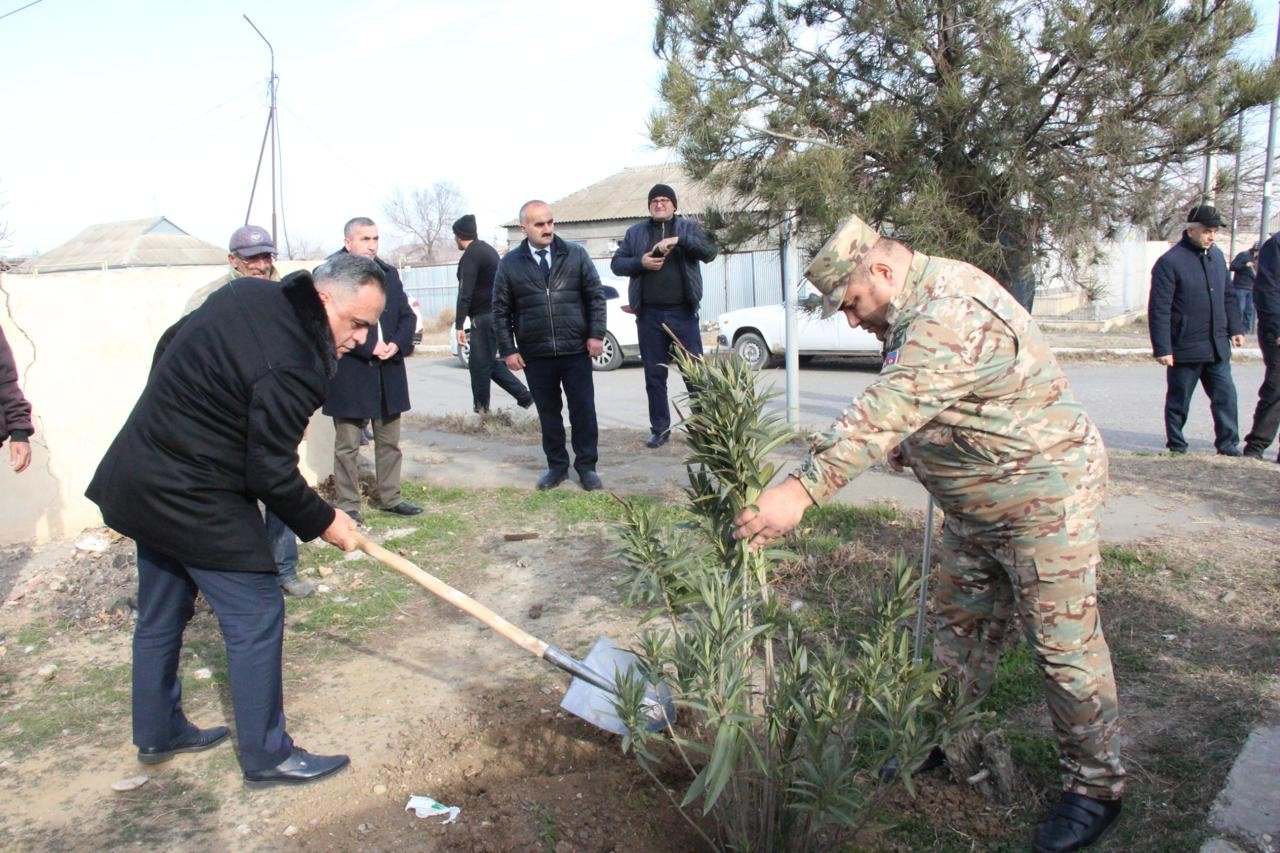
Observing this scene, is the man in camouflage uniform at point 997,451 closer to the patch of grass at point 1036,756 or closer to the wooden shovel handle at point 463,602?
the patch of grass at point 1036,756

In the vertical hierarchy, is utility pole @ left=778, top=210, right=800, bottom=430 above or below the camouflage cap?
below

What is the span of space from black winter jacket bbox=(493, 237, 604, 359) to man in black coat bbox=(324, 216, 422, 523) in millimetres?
780

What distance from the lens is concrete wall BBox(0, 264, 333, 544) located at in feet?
19.5

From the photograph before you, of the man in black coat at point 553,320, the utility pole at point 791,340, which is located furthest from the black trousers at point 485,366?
the utility pole at point 791,340

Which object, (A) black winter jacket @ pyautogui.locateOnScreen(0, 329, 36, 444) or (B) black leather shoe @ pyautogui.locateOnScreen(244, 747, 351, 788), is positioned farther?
(A) black winter jacket @ pyautogui.locateOnScreen(0, 329, 36, 444)

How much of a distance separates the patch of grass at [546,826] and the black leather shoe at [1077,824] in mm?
1453

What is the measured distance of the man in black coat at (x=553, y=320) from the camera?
6.63 meters

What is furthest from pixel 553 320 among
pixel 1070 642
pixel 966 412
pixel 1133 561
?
pixel 1070 642

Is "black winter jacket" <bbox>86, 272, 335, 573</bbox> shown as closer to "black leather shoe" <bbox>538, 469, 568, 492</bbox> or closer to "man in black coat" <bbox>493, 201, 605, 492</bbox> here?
"man in black coat" <bbox>493, 201, 605, 492</bbox>

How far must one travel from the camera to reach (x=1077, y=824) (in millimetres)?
2760

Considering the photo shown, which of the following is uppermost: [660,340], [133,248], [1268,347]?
[133,248]

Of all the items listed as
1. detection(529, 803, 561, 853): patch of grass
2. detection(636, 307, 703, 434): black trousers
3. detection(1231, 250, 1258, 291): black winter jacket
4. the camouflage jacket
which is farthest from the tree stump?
detection(1231, 250, 1258, 291): black winter jacket

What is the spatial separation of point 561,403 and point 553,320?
61 centimetres

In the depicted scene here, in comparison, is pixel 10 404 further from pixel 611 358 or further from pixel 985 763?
pixel 611 358
